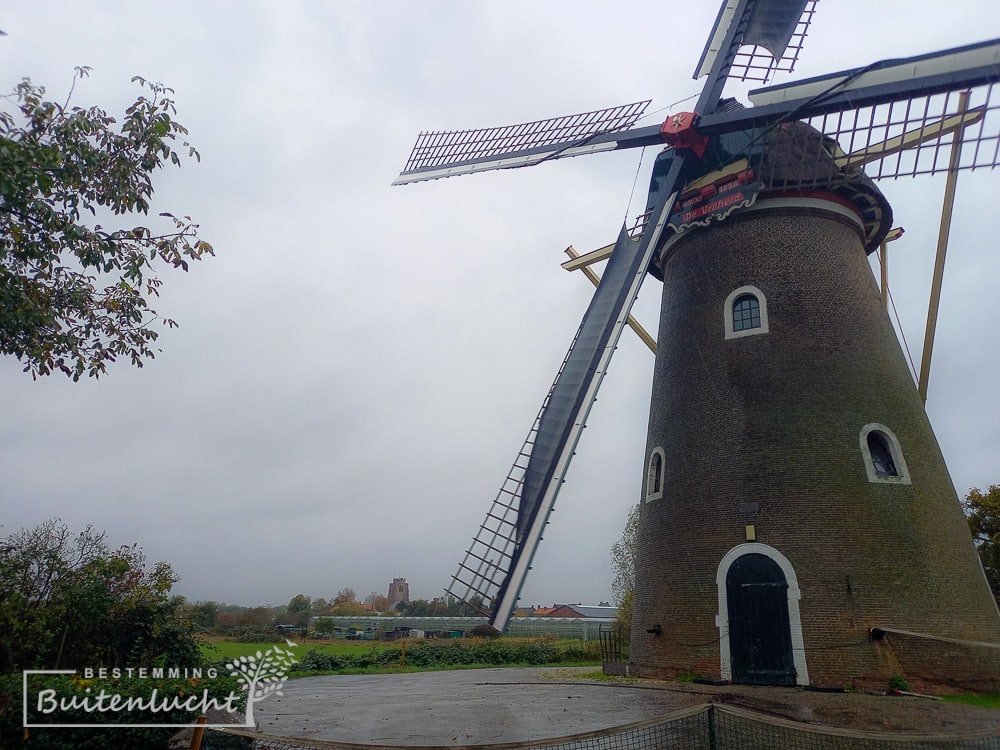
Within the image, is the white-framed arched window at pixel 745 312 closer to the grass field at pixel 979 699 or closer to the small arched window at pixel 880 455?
the small arched window at pixel 880 455

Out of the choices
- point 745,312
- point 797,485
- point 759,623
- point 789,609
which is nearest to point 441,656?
point 759,623

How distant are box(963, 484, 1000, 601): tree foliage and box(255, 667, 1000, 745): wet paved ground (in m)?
13.0

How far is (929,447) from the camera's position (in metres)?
14.0

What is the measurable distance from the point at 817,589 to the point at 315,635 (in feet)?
125

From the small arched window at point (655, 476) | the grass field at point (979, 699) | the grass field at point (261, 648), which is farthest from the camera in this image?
the grass field at point (261, 648)

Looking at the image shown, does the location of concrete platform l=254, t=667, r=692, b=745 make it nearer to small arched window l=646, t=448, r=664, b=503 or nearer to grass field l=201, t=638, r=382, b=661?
small arched window l=646, t=448, r=664, b=503

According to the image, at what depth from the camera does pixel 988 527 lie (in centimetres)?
2141

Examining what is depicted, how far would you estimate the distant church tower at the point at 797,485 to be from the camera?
39.4ft

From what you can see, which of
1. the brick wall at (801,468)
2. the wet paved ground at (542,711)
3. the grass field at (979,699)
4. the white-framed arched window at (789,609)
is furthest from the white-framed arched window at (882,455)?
the wet paved ground at (542,711)

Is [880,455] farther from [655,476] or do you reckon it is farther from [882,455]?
[655,476]

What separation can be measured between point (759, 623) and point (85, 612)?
1124 cm

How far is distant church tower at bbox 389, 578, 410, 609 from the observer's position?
60.7 m

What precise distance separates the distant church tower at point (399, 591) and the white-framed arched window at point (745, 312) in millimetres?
51123

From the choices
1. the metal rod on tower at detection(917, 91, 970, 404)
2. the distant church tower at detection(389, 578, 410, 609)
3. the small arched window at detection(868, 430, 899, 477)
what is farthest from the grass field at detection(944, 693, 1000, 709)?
the distant church tower at detection(389, 578, 410, 609)
